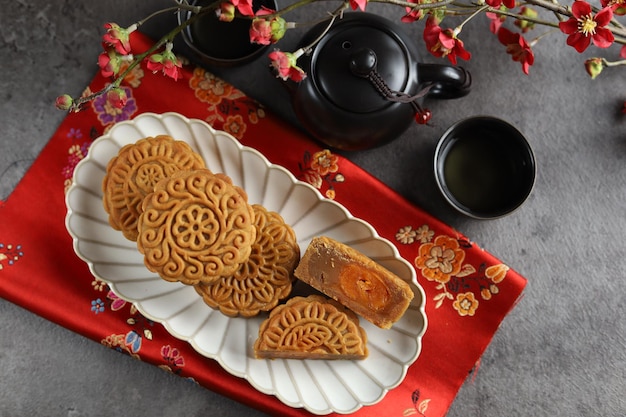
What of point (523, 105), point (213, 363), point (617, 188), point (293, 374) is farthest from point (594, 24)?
point (213, 363)

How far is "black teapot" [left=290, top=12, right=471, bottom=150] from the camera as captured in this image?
1.24 m

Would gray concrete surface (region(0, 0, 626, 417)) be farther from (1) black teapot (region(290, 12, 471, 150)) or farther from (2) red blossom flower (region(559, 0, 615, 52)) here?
(2) red blossom flower (region(559, 0, 615, 52))

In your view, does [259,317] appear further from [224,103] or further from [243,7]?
[243,7]

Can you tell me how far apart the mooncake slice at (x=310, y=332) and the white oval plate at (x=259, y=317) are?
63 millimetres

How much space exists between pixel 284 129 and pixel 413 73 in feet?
1.33

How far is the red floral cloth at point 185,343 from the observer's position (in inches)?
58.1

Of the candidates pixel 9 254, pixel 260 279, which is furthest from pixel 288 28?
pixel 9 254

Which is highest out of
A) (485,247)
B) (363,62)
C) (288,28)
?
(288,28)

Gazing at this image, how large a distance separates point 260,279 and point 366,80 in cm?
52

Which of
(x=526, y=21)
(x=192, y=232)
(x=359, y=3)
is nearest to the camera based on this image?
(x=359, y=3)

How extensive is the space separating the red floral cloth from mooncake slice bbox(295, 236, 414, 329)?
24cm

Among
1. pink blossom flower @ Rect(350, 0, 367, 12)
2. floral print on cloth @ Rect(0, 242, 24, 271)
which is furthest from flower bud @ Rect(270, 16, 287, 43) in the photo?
floral print on cloth @ Rect(0, 242, 24, 271)

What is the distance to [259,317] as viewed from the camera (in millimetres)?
1378

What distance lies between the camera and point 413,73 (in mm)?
1269
